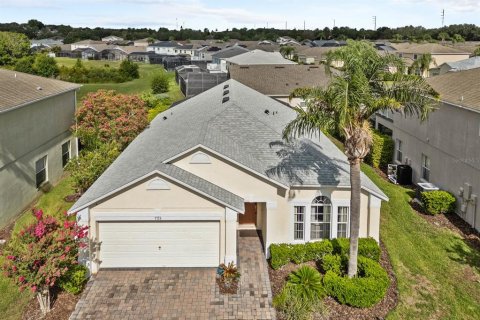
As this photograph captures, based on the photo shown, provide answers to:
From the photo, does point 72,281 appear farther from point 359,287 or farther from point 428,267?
point 428,267

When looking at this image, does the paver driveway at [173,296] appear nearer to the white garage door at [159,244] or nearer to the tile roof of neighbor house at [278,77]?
the white garage door at [159,244]

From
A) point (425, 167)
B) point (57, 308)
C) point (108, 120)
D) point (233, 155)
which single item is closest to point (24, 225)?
point (57, 308)

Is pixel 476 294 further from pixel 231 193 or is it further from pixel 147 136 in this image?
pixel 147 136

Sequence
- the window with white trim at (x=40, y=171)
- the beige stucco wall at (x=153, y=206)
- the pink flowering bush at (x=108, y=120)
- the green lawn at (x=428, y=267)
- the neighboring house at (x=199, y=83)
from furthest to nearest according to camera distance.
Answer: the neighboring house at (x=199, y=83) < the pink flowering bush at (x=108, y=120) < the window with white trim at (x=40, y=171) < the beige stucco wall at (x=153, y=206) < the green lawn at (x=428, y=267)

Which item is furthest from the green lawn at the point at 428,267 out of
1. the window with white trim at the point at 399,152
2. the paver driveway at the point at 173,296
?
the window with white trim at the point at 399,152

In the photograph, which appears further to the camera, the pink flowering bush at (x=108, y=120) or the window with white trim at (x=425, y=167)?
the pink flowering bush at (x=108, y=120)

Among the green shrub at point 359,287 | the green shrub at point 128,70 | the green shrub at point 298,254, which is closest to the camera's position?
the green shrub at point 359,287
